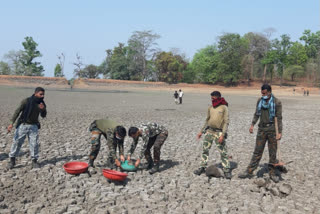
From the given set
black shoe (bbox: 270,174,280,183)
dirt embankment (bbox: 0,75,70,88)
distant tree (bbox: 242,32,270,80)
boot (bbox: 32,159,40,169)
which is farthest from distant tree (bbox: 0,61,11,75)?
black shoe (bbox: 270,174,280,183)

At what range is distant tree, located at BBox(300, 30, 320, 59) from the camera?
87.7 meters

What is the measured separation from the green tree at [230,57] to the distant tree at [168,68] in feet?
37.8

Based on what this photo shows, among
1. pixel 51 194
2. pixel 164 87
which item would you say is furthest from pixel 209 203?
pixel 164 87

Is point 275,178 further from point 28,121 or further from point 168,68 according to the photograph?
point 168,68

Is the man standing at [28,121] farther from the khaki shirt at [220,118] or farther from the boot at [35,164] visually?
the khaki shirt at [220,118]

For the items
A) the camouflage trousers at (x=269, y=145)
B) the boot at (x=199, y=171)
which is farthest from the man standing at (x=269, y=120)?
the boot at (x=199, y=171)

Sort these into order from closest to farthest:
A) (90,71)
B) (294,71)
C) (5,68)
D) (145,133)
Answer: (145,133)
(294,71)
(90,71)
(5,68)

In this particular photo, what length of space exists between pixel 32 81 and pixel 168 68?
3425cm

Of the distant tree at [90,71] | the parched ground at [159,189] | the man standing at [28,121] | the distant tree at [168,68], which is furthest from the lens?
the distant tree at [90,71]

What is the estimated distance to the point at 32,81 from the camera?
64500 mm

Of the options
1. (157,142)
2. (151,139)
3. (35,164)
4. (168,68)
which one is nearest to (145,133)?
(157,142)

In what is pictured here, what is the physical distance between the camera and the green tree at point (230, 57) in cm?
7738

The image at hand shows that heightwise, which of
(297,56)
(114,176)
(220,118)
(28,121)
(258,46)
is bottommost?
(114,176)

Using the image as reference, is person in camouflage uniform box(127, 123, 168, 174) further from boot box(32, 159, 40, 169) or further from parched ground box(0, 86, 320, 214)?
boot box(32, 159, 40, 169)
